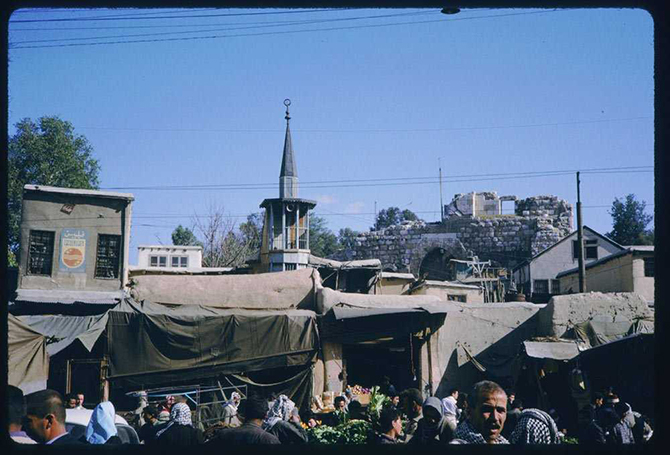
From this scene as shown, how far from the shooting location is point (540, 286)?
3684cm

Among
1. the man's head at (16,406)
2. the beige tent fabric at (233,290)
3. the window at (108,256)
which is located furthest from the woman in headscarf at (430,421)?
the window at (108,256)

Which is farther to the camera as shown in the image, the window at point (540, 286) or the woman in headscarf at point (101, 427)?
the window at point (540, 286)

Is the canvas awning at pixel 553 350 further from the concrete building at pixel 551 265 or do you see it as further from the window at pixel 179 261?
the window at pixel 179 261

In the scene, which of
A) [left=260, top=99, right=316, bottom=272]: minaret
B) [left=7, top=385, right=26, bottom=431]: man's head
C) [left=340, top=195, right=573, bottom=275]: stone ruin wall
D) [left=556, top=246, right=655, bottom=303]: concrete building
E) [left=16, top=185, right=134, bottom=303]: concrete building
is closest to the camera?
[left=7, top=385, right=26, bottom=431]: man's head

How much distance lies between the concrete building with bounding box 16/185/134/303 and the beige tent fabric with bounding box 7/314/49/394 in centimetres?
541

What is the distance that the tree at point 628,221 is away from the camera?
163 ft

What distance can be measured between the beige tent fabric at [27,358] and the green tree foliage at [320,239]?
47.3 m

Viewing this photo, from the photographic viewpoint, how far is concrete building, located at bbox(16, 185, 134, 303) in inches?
823

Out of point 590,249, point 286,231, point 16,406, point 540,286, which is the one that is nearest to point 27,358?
point 16,406

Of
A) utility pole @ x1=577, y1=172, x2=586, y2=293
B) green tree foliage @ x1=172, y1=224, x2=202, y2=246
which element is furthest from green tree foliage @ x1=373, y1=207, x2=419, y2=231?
utility pole @ x1=577, y1=172, x2=586, y2=293

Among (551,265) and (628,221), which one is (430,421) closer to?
(551,265)

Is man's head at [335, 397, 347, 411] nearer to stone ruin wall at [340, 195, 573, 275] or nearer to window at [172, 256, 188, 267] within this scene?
window at [172, 256, 188, 267]

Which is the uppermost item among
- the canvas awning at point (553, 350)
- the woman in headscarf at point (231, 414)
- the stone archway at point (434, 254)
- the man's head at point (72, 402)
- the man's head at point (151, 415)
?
the stone archway at point (434, 254)
